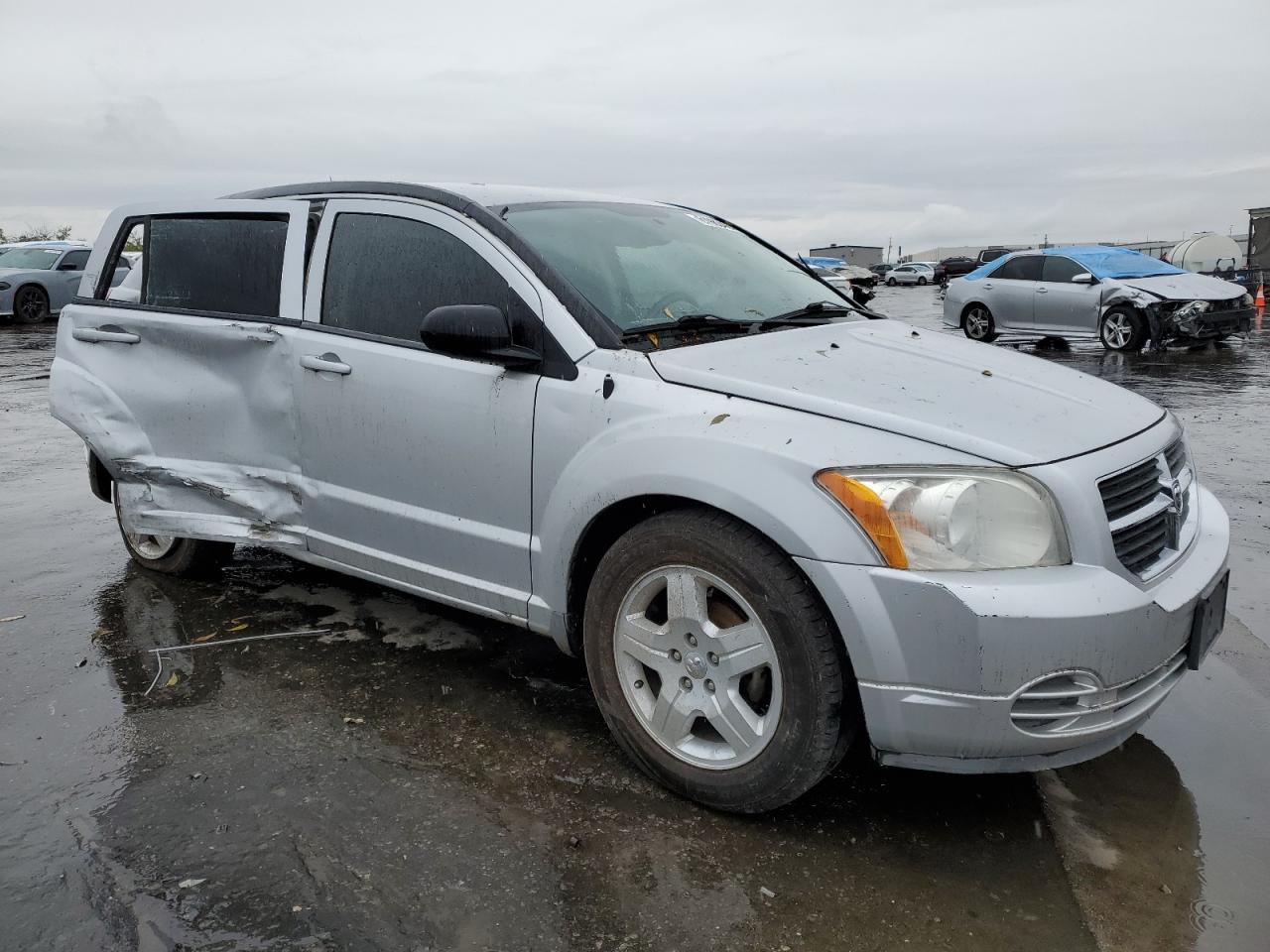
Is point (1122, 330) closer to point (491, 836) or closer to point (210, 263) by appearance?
point (210, 263)

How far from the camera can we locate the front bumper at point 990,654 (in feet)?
7.94

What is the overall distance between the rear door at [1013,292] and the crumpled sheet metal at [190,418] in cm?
1322

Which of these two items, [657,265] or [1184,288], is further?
[1184,288]

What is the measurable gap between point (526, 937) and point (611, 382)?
1.47 meters

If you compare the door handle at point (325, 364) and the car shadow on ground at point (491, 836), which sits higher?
the door handle at point (325, 364)

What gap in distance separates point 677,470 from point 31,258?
20443 mm

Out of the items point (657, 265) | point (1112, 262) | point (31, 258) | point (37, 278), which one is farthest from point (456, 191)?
point (31, 258)

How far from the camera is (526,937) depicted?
2.39 m

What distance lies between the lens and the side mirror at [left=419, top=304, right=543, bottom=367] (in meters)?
3.11

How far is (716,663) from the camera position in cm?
279

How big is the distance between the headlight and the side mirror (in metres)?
1.18

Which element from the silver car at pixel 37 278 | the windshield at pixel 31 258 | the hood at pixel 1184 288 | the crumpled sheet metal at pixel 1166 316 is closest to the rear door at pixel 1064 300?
the hood at pixel 1184 288

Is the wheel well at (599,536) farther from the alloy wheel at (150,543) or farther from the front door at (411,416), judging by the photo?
the alloy wheel at (150,543)

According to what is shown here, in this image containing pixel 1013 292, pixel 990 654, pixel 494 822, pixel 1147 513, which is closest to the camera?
pixel 990 654
